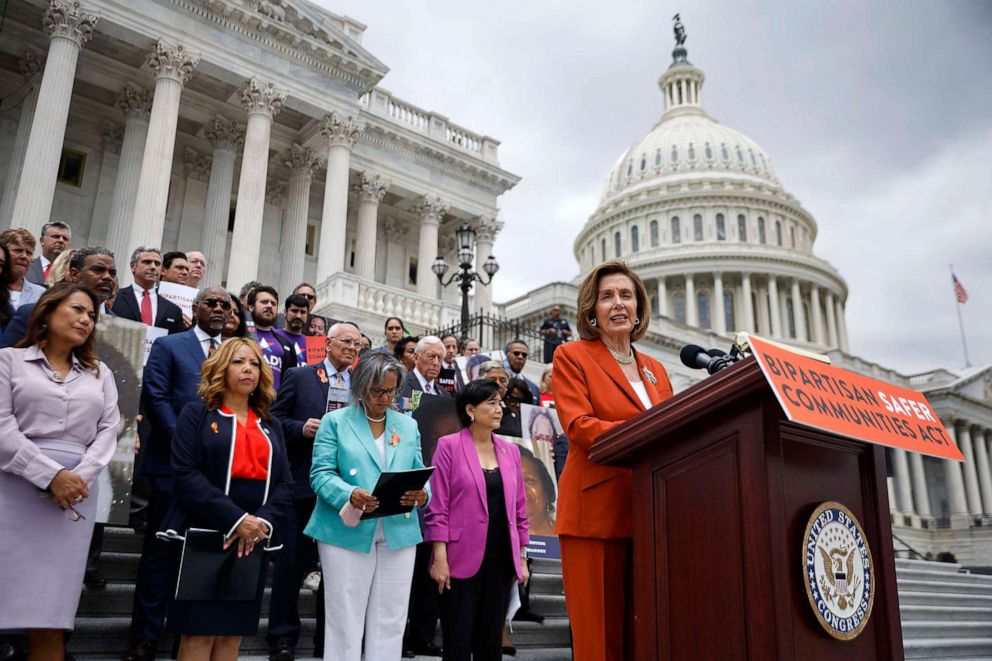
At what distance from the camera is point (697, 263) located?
7738cm

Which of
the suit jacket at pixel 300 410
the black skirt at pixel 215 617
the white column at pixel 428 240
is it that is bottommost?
the black skirt at pixel 215 617

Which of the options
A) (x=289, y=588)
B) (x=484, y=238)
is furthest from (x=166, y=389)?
(x=484, y=238)

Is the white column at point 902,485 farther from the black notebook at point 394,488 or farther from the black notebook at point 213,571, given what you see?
the black notebook at point 213,571

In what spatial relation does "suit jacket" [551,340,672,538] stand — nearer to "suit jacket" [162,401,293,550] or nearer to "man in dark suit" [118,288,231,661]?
"suit jacket" [162,401,293,550]

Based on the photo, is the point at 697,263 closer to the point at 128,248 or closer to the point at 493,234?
the point at 493,234

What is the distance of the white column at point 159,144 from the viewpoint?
71.9 ft

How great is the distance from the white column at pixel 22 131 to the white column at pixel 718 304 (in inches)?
2442

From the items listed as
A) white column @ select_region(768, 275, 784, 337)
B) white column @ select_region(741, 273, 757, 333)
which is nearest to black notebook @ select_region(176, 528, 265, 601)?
white column @ select_region(741, 273, 757, 333)

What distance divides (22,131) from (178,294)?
19835mm

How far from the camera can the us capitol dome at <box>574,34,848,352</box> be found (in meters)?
77.2

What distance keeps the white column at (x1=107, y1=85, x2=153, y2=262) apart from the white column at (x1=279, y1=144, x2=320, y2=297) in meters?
5.70

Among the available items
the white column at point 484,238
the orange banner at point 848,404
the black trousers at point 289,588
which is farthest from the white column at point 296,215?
the orange banner at point 848,404

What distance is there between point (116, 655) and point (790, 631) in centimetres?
477

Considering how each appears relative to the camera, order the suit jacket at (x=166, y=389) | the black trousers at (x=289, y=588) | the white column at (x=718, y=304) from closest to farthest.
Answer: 1. the black trousers at (x=289, y=588)
2. the suit jacket at (x=166, y=389)
3. the white column at (x=718, y=304)
